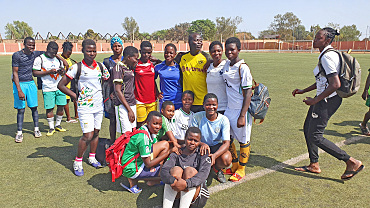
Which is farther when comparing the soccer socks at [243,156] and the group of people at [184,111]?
the soccer socks at [243,156]

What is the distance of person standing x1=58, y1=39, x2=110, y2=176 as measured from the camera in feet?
14.8

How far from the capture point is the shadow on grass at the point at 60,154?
17.1 feet

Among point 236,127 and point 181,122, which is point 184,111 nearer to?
point 181,122

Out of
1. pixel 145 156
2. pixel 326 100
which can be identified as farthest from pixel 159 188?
pixel 326 100

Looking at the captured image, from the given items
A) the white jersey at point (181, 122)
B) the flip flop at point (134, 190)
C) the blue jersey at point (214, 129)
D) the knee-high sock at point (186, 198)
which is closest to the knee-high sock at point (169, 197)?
the knee-high sock at point (186, 198)

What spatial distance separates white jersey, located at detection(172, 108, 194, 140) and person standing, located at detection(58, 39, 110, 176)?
1.28 meters

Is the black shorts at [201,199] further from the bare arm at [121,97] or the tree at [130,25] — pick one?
the tree at [130,25]

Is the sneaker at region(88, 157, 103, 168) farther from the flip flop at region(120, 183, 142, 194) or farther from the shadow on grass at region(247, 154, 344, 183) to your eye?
the shadow on grass at region(247, 154, 344, 183)

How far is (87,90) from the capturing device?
459 cm

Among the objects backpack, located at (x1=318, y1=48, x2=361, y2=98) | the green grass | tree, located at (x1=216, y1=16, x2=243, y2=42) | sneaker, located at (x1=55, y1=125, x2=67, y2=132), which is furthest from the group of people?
tree, located at (x1=216, y1=16, x2=243, y2=42)

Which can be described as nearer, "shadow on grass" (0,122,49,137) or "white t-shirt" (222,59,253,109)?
"white t-shirt" (222,59,253,109)

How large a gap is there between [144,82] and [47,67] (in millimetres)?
2978

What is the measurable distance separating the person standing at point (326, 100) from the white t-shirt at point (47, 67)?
18.0 ft

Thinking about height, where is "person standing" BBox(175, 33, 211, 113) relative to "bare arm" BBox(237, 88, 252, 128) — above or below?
above
